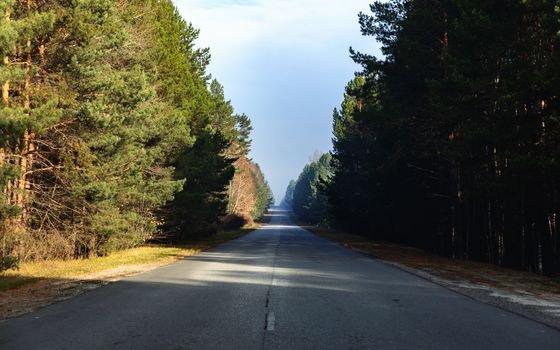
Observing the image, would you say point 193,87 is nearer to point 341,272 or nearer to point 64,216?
point 64,216

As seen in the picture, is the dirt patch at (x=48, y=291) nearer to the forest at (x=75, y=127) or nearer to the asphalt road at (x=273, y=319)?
the asphalt road at (x=273, y=319)

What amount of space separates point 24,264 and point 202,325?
12.3 metres

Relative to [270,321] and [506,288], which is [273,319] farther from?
[506,288]


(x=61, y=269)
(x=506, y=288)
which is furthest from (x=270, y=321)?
(x=61, y=269)

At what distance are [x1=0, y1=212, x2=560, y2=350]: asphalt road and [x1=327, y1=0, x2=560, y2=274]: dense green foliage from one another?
7.46 m

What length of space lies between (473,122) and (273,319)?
14577mm

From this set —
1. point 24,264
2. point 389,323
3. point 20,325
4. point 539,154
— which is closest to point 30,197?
point 24,264

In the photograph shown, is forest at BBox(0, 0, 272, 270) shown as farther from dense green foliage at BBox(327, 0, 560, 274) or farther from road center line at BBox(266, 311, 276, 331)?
dense green foliage at BBox(327, 0, 560, 274)

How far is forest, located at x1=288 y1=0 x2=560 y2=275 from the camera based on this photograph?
618 inches

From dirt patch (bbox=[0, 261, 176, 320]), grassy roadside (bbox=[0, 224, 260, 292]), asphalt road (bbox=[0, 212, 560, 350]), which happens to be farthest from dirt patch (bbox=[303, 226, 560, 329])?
grassy roadside (bbox=[0, 224, 260, 292])

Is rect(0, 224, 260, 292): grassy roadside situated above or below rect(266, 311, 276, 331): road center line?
below

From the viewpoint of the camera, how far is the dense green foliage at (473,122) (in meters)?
15.7

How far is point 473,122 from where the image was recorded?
18859 mm

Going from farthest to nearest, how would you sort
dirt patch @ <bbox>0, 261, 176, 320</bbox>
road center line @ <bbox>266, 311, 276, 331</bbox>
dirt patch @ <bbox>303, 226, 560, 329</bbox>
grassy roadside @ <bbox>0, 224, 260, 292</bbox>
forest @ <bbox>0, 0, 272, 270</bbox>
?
forest @ <bbox>0, 0, 272, 270</bbox>
grassy roadside @ <bbox>0, 224, 260, 292</bbox>
dirt patch @ <bbox>0, 261, 176, 320</bbox>
dirt patch @ <bbox>303, 226, 560, 329</bbox>
road center line @ <bbox>266, 311, 276, 331</bbox>
